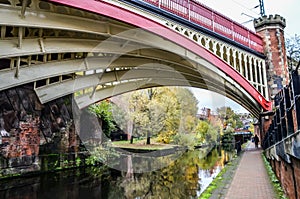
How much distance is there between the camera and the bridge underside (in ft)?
21.0

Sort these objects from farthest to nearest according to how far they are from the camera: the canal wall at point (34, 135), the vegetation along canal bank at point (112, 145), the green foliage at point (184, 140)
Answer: the green foliage at point (184, 140) → the canal wall at point (34, 135) → the vegetation along canal bank at point (112, 145)

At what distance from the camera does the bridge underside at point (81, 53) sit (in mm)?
Result: 6398

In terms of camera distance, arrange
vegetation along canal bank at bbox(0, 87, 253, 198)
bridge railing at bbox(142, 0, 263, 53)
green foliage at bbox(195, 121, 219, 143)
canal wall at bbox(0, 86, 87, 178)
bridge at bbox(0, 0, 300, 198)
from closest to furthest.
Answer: bridge at bbox(0, 0, 300, 198) < bridge railing at bbox(142, 0, 263, 53) < vegetation along canal bank at bbox(0, 87, 253, 198) < canal wall at bbox(0, 86, 87, 178) < green foliage at bbox(195, 121, 219, 143)

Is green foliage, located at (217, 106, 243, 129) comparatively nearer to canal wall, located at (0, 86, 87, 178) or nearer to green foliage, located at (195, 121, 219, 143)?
green foliage, located at (195, 121, 219, 143)

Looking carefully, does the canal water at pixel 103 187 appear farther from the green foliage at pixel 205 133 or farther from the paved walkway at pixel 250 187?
the green foliage at pixel 205 133

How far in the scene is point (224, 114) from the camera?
3753cm

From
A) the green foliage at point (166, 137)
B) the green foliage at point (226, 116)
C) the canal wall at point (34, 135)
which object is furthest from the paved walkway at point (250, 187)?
the green foliage at point (226, 116)

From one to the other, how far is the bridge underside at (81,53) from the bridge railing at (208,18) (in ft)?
4.64

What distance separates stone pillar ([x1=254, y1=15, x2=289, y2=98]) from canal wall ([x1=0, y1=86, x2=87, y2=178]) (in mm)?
11041

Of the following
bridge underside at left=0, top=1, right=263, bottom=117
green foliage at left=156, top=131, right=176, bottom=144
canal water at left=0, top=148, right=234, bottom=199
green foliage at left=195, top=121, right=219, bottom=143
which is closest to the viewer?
bridge underside at left=0, top=1, right=263, bottom=117

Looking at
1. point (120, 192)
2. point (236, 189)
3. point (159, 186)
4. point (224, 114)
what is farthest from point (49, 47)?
Result: point (224, 114)

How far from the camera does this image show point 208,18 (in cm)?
1009

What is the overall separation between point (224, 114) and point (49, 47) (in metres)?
33.1

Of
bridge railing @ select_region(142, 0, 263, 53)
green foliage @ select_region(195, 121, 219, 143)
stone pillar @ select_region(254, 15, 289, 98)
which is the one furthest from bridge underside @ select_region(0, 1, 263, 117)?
green foliage @ select_region(195, 121, 219, 143)
